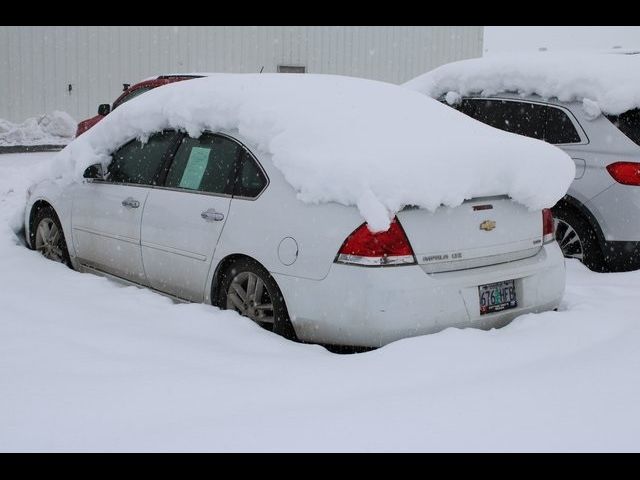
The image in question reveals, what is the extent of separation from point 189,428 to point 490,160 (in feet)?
7.48

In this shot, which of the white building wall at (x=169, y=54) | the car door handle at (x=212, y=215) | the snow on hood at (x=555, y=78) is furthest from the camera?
the white building wall at (x=169, y=54)

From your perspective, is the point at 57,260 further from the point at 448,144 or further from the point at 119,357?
the point at 448,144

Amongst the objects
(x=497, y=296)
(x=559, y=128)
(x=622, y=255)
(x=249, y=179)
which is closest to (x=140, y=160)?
(x=249, y=179)

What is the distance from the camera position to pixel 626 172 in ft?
20.6

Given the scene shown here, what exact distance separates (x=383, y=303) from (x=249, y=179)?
3.91 feet

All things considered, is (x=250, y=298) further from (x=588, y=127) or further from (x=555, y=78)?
(x=555, y=78)

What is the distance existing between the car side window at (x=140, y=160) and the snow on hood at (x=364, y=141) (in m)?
0.09

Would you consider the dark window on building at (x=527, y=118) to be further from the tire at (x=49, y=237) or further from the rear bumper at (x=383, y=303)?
the tire at (x=49, y=237)

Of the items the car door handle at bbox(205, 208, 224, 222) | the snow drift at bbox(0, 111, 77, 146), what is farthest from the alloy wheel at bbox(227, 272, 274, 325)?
the snow drift at bbox(0, 111, 77, 146)

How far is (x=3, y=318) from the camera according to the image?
4.88 m

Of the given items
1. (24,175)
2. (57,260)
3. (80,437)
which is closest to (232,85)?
(57,260)

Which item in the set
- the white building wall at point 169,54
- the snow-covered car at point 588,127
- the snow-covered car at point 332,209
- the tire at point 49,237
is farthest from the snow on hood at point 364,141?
the white building wall at point 169,54

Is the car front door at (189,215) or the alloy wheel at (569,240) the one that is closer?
the car front door at (189,215)

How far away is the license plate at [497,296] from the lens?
455cm
